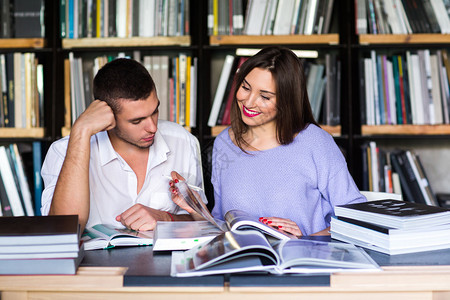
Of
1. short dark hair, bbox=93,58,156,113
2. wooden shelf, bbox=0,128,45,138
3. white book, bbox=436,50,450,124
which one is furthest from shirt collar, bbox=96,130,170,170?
white book, bbox=436,50,450,124

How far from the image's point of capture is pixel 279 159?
170 cm

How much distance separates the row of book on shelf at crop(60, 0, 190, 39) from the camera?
2455mm

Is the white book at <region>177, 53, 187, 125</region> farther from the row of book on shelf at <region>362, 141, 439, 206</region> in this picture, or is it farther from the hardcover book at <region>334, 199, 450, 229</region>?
the hardcover book at <region>334, 199, 450, 229</region>

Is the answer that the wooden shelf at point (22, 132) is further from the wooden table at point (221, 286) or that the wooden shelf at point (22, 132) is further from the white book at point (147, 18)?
the wooden table at point (221, 286)

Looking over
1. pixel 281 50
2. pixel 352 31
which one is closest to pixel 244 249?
pixel 281 50

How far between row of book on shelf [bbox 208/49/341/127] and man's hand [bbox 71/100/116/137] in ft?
3.32

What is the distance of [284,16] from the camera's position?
2430 mm

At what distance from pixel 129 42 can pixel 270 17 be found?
2.39 ft

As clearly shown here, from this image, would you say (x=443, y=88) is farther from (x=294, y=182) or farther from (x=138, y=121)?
(x=138, y=121)

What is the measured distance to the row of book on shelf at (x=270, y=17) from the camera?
2432 mm

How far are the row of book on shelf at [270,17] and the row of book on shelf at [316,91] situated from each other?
0.51 feet

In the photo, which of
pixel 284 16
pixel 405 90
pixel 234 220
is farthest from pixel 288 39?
pixel 234 220

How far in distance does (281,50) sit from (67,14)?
130 centimetres

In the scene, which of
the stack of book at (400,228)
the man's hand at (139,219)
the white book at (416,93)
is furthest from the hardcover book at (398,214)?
the white book at (416,93)
